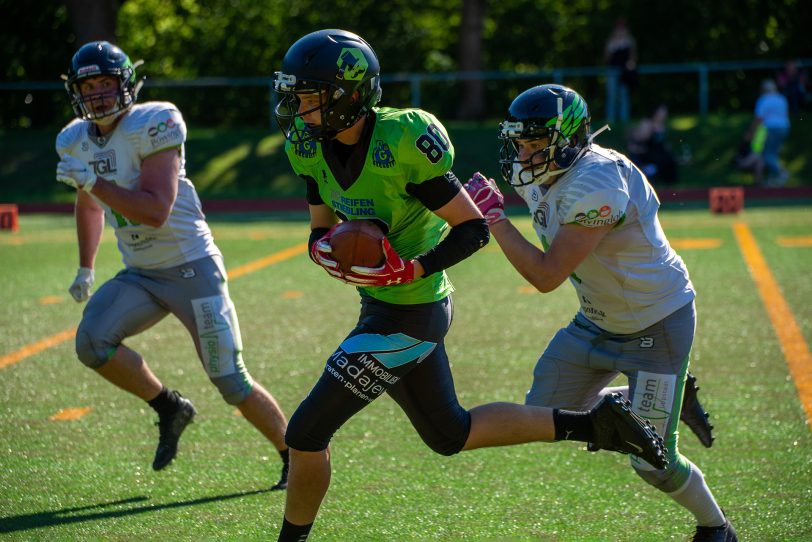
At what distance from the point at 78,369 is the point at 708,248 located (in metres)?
7.26

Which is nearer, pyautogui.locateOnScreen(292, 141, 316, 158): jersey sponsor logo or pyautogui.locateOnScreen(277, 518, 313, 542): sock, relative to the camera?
pyautogui.locateOnScreen(277, 518, 313, 542): sock

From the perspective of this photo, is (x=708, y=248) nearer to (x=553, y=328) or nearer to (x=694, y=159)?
(x=553, y=328)

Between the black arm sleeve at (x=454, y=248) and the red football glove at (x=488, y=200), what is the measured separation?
0.13m

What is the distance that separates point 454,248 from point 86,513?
6.40 feet

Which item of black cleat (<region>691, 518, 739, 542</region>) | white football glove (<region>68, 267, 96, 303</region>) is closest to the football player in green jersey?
black cleat (<region>691, 518, 739, 542</region>)

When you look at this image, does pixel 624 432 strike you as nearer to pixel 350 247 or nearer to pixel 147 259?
pixel 350 247

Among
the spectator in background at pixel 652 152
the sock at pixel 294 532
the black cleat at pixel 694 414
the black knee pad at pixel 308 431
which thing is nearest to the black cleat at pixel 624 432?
the black cleat at pixel 694 414

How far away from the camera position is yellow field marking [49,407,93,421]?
5.98 meters

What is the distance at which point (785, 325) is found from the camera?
7984mm

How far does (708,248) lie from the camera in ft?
39.3

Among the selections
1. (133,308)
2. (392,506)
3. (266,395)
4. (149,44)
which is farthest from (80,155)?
(149,44)

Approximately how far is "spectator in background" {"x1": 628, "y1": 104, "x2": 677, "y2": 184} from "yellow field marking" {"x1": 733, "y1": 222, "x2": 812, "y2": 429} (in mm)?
5676

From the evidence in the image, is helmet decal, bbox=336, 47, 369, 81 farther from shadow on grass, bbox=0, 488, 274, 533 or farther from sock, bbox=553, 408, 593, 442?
shadow on grass, bbox=0, 488, 274, 533

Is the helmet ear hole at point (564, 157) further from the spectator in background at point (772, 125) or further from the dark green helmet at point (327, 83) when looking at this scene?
the spectator in background at point (772, 125)
